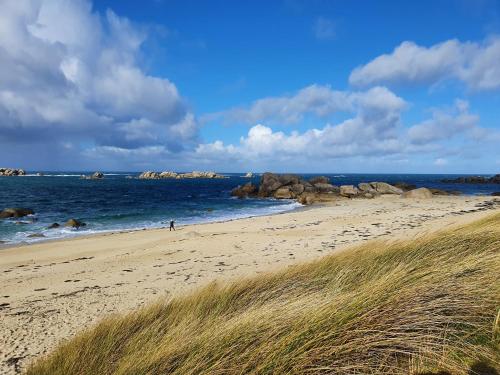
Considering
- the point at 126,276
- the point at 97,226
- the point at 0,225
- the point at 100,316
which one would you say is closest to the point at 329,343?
the point at 100,316

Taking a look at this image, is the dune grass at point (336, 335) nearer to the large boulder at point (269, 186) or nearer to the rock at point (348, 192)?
the rock at point (348, 192)

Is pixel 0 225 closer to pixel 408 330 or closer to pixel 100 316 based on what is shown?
pixel 100 316

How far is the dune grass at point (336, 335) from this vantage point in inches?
133

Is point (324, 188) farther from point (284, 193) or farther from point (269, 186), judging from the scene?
point (269, 186)

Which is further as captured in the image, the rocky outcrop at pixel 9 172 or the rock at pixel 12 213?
the rocky outcrop at pixel 9 172

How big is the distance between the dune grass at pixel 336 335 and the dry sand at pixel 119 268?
6.69ft

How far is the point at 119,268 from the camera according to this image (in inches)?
496

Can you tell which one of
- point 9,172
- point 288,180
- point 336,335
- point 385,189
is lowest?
point 385,189

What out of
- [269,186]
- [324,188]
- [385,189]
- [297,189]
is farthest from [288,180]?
[385,189]

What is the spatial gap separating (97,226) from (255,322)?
27268mm

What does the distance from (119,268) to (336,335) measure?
10780mm

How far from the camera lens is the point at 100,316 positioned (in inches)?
291

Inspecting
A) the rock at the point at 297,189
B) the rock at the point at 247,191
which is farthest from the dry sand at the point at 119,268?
the rock at the point at 247,191

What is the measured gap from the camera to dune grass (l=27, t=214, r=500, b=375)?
11.1 ft
